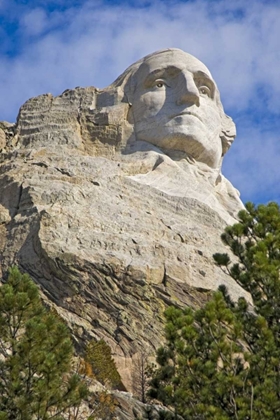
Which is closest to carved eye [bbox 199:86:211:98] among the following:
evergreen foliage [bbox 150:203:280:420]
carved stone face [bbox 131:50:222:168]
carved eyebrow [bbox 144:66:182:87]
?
carved stone face [bbox 131:50:222:168]

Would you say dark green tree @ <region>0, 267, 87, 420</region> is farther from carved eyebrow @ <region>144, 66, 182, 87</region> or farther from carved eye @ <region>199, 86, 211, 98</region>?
carved eye @ <region>199, 86, 211, 98</region>

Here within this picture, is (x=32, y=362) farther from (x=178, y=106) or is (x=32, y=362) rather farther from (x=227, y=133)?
(x=227, y=133)

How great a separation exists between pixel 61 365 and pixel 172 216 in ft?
30.8

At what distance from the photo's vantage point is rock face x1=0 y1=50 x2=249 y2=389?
2478cm

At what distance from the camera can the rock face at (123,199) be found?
24.8 metres

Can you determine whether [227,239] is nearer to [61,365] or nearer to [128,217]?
[61,365]

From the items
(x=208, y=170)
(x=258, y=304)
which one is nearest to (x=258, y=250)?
(x=258, y=304)

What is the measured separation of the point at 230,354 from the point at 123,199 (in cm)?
965

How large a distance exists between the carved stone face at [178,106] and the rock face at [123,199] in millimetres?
30

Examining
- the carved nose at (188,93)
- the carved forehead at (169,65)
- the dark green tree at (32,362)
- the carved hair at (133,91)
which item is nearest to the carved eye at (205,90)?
the carved forehead at (169,65)

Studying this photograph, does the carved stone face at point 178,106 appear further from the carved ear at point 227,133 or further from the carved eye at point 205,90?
the carved ear at point 227,133

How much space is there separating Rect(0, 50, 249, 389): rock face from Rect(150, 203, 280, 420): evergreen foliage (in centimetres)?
494

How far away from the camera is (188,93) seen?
30.1 metres

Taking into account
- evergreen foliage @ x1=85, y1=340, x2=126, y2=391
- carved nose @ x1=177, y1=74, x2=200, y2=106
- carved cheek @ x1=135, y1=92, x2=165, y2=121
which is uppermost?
carved nose @ x1=177, y1=74, x2=200, y2=106
